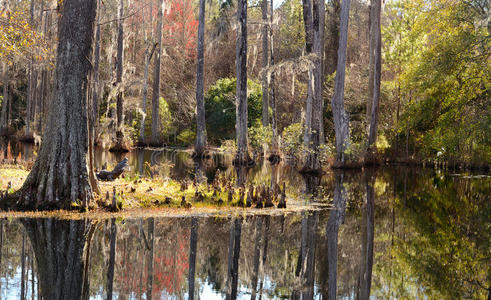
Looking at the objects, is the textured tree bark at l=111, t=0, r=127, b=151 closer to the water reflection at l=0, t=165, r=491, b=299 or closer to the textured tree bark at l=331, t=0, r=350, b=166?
the textured tree bark at l=331, t=0, r=350, b=166

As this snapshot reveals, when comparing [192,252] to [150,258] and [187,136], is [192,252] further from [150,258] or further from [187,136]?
[187,136]

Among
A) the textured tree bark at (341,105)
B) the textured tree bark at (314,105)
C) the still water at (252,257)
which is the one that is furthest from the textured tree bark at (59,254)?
the textured tree bark at (341,105)

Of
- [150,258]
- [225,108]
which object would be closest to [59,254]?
[150,258]

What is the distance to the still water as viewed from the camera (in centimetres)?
601

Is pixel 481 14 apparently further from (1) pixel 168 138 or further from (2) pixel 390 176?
(1) pixel 168 138

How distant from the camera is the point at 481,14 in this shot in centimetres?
1889

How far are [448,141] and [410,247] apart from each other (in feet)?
39.9

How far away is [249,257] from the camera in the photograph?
7.35m

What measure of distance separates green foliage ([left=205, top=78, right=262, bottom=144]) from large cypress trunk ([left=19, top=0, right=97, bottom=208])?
21156 millimetres

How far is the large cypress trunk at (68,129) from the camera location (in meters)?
9.56

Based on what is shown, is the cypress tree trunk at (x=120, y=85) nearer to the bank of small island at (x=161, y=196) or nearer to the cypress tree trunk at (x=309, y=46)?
the cypress tree trunk at (x=309, y=46)

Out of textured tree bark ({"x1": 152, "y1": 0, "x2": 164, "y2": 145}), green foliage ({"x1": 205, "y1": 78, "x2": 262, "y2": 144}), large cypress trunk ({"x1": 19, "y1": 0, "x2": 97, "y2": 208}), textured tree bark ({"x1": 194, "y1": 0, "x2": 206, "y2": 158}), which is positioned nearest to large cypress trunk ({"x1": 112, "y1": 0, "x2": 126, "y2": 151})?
textured tree bark ({"x1": 152, "y1": 0, "x2": 164, "y2": 145})

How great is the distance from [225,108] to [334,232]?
24059 mm

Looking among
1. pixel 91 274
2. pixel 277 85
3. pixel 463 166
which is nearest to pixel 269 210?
pixel 91 274
